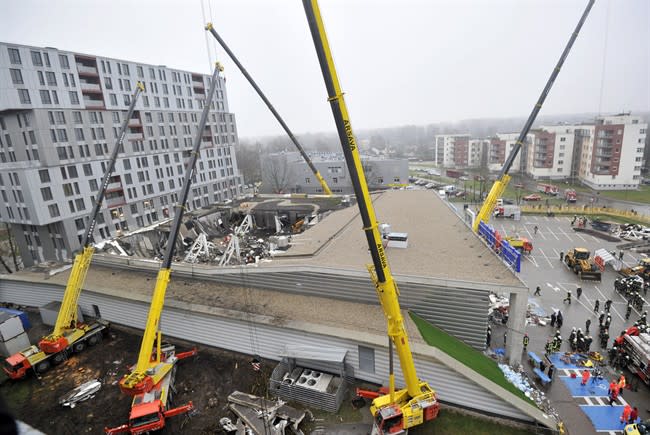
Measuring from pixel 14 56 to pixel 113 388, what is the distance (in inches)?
1294

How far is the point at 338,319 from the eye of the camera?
46.0ft

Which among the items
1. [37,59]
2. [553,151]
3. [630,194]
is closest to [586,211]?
[630,194]

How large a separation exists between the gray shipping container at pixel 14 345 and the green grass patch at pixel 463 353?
19.7 meters

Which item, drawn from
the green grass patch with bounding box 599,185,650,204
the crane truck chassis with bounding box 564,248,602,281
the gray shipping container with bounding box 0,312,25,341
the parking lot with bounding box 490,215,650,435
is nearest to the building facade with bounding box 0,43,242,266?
the gray shipping container with bounding box 0,312,25,341

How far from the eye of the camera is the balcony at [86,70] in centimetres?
3553

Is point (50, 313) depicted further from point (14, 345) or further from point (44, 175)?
point (44, 175)

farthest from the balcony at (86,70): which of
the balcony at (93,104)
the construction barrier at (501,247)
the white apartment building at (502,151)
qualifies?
the white apartment building at (502,151)

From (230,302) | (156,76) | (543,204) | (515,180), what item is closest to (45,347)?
(230,302)

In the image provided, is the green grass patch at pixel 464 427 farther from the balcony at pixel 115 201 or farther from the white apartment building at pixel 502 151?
the white apartment building at pixel 502 151

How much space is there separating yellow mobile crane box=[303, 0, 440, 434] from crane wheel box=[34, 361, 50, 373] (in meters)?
15.2

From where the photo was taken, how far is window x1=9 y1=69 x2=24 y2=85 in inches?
1169

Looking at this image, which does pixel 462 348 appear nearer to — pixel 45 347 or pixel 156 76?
pixel 45 347

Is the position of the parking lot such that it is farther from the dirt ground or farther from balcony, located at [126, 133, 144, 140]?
balcony, located at [126, 133, 144, 140]

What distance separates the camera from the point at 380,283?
9773 millimetres
